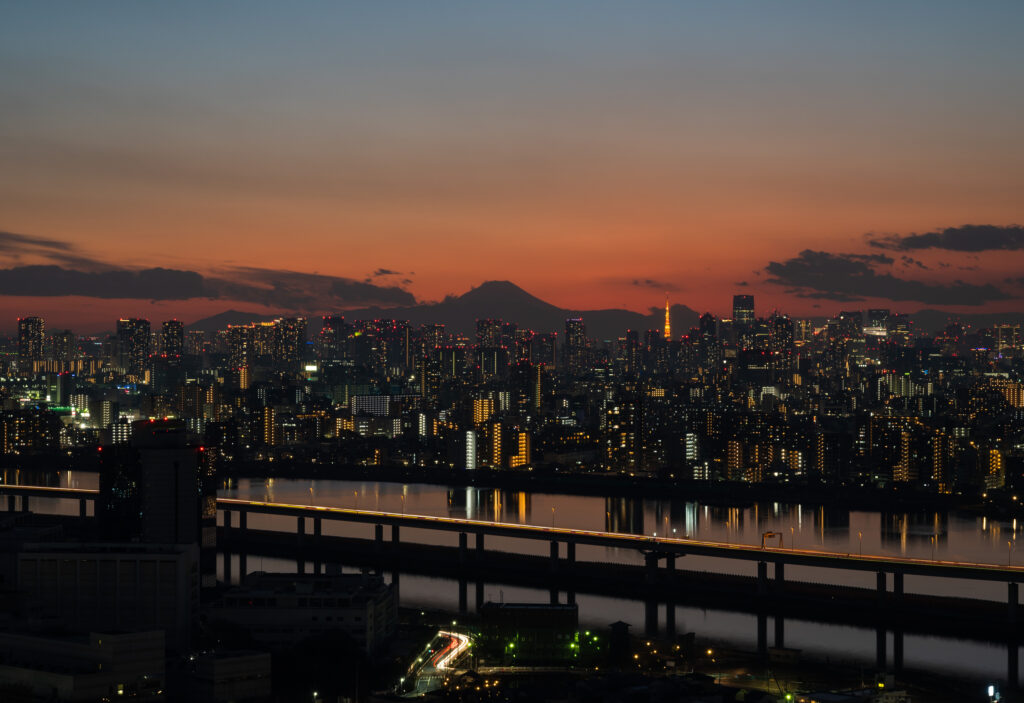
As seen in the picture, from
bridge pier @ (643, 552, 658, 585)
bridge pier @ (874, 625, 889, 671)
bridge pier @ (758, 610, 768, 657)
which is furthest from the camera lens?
bridge pier @ (643, 552, 658, 585)

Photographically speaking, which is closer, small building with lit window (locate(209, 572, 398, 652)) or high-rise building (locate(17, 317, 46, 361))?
small building with lit window (locate(209, 572, 398, 652))

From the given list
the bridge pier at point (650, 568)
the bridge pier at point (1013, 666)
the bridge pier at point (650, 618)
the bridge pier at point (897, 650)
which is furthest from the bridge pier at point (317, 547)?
the bridge pier at point (1013, 666)

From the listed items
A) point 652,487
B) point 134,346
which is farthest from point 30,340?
point 652,487

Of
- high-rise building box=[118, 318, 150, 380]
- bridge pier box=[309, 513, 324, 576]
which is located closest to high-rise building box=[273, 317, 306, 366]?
high-rise building box=[118, 318, 150, 380]

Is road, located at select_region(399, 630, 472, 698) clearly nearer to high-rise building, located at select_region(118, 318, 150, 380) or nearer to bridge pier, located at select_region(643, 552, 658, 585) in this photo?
bridge pier, located at select_region(643, 552, 658, 585)

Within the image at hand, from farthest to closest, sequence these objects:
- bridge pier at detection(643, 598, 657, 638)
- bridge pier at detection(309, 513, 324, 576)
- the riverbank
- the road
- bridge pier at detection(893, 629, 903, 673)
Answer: the riverbank, bridge pier at detection(309, 513, 324, 576), bridge pier at detection(643, 598, 657, 638), bridge pier at detection(893, 629, 903, 673), the road

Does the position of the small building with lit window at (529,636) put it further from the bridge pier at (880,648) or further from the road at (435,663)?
the bridge pier at (880,648)

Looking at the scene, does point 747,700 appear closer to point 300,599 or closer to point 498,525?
point 300,599
